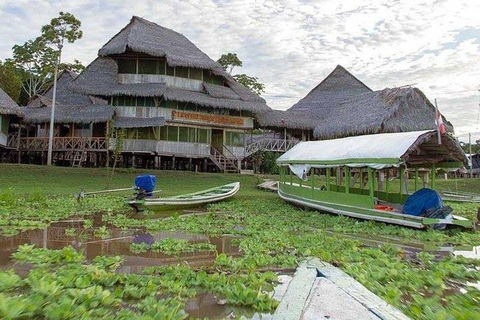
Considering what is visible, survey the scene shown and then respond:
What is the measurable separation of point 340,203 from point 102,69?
22.4 m

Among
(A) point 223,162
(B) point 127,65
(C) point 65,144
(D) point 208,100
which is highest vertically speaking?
(B) point 127,65

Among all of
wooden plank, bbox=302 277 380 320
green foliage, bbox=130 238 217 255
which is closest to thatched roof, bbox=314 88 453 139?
green foliage, bbox=130 238 217 255

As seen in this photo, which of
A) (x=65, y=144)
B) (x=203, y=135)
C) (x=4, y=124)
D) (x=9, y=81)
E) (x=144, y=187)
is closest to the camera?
(x=144, y=187)

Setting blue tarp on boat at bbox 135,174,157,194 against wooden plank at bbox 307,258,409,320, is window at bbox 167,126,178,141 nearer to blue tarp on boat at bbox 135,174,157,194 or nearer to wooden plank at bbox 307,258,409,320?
blue tarp on boat at bbox 135,174,157,194

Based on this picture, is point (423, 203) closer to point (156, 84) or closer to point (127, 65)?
point (156, 84)

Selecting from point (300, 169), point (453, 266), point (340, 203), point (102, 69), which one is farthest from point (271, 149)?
point (453, 266)

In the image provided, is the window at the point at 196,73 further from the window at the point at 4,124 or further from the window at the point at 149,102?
the window at the point at 4,124

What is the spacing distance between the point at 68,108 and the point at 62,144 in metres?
2.86

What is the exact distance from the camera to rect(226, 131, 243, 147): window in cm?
3012

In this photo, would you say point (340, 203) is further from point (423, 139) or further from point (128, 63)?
point (128, 63)

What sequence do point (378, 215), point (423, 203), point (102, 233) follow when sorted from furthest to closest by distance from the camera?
point (378, 215)
point (423, 203)
point (102, 233)

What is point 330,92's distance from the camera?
119 feet

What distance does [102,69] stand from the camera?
2967cm

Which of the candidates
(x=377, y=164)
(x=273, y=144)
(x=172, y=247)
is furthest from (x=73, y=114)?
(x=172, y=247)
